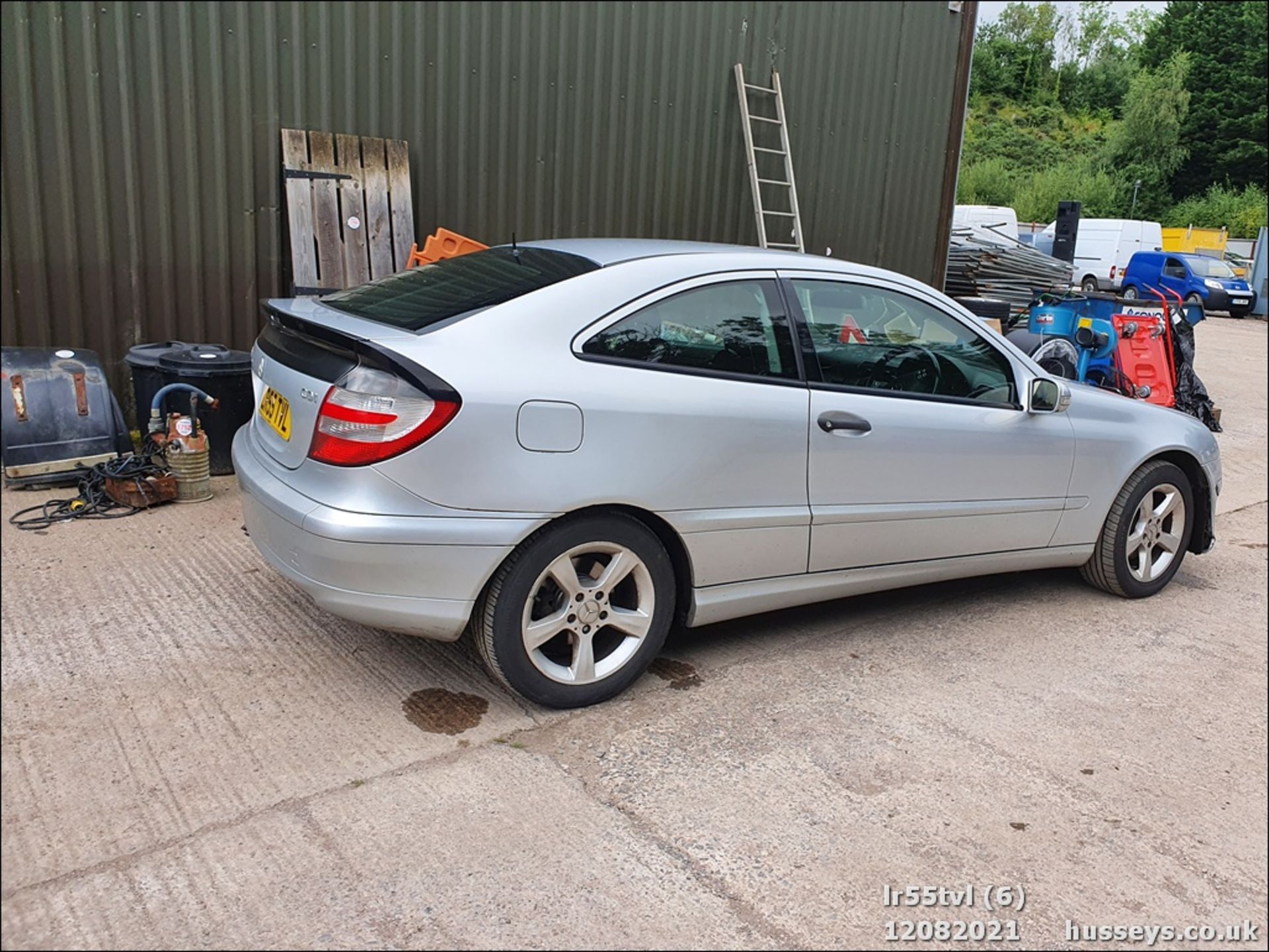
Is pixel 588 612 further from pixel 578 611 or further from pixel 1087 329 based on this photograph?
pixel 1087 329

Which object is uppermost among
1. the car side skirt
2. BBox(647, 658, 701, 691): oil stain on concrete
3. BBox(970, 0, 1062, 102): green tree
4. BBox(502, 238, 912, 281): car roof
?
BBox(970, 0, 1062, 102): green tree

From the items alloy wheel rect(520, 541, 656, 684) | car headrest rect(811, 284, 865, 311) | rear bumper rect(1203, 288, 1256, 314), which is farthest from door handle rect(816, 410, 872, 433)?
rear bumper rect(1203, 288, 1256, 314)

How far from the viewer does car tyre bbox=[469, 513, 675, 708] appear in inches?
125

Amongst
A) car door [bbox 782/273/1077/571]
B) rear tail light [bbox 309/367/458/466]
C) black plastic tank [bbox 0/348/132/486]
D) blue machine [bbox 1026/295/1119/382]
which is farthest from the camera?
blue machine [bbox 1026/295/1119/382]

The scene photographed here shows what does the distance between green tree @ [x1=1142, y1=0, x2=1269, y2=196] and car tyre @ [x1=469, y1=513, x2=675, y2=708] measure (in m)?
19.7

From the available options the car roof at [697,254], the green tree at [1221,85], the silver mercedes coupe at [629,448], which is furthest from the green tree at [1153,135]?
the car roof at [697,254]

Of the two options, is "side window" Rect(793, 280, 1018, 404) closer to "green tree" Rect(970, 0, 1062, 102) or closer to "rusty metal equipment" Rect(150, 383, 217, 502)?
"green tree" Rect(970, 0, 1062, 102)

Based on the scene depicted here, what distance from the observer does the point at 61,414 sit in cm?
516

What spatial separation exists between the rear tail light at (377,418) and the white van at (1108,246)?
2904 cm

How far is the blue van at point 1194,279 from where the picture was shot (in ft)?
87.7

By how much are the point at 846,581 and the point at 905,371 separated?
2.87ft

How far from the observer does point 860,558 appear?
397 centimetres

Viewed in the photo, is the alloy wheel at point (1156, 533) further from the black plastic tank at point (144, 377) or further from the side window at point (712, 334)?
the black plastic tank at point (144, 377)

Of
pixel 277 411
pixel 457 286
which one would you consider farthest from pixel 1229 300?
pixel 277 411
